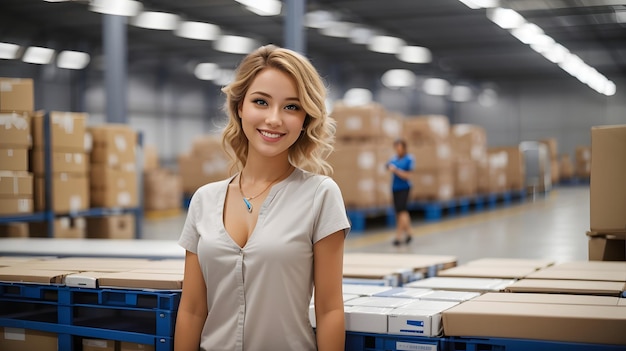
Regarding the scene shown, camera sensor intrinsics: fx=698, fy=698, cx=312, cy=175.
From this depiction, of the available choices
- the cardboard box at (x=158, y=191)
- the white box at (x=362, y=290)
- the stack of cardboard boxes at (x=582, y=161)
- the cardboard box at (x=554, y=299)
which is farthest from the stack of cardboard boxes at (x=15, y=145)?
the stack of cardboard boxes at (x=582, y=161)

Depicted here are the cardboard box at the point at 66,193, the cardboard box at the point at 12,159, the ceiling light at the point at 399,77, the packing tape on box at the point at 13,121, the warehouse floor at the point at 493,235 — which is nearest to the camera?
the packing tape on box at the point at 13,121

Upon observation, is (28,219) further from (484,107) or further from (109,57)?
(484,107)

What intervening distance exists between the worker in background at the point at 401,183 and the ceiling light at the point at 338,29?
803cm

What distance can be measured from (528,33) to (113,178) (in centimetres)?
1284

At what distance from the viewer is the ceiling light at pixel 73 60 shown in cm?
1915

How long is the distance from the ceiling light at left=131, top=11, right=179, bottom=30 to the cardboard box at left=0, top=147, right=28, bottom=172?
902cm

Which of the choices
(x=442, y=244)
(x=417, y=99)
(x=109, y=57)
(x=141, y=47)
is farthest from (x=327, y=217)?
(x=417, y=99)

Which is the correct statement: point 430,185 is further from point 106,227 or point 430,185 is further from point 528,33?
→ point 106,227

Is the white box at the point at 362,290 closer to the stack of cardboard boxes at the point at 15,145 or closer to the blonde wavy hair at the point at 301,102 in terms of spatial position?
the blonde wavy hair at the point at 301,102

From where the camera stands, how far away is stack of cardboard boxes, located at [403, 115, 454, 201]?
14828 millimetres

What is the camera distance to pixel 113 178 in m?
9.56

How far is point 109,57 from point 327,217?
9.90 m

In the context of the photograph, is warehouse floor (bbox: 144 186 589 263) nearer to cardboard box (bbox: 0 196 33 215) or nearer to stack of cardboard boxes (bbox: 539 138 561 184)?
cardboard box (bbox: 0 196 33 215)

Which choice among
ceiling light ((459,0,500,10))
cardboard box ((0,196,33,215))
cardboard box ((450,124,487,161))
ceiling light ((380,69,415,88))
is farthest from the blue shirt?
ceiling light ((380,69,415,88))
